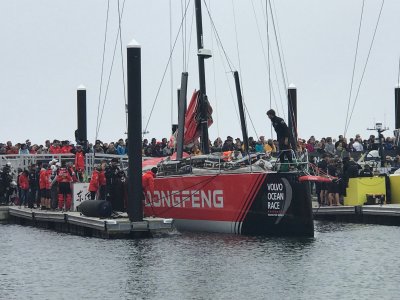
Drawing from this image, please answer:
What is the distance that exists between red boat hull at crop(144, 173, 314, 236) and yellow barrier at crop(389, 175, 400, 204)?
6.91 meters

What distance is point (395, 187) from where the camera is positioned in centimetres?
4138

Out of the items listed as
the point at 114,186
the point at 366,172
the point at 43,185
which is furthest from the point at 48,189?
the point at 366,172

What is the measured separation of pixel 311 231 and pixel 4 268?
9.35 meters

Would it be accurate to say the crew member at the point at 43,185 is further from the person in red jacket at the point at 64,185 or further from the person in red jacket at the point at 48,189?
the person in red jacket at the point at 64,185

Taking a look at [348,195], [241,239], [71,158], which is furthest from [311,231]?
[71,158]

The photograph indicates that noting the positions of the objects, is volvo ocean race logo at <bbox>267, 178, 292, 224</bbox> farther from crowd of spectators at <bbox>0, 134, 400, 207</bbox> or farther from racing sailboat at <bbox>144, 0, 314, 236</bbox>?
crowd of spectators at <bbox>0, 134, 400, 207</bbox>

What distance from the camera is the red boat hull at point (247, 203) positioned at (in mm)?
34656

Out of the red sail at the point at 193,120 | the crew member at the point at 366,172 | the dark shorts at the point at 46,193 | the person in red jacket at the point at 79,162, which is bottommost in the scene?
the dark shorts at the point at 46,193

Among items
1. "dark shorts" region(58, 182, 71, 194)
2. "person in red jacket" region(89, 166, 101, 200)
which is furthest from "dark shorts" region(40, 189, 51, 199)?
"person in red jacket" region(89, 166, 101, 200)

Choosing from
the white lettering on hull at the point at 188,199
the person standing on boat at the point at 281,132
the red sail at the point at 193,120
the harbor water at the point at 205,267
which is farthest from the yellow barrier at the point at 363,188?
the person standing on boat at the point at 281,132

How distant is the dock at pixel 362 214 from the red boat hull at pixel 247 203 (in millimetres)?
4588

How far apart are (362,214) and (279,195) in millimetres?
6655

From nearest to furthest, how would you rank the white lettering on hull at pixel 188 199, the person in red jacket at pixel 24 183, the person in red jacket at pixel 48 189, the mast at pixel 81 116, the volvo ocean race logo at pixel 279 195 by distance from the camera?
the volvo ocean race logo at pixel 279 195, the white lettering on hull at pixel 188 199, the person in red jacket at pixel 48 189, the person in red jacket at pixel 24 183, the mast at pixel 81 116

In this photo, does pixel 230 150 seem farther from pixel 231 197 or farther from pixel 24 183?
pixel 231 197
